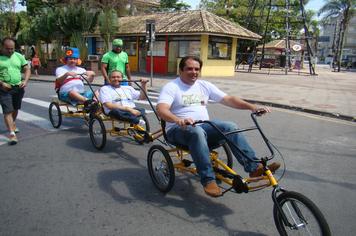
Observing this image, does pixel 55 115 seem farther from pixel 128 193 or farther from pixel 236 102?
pixel 236 102

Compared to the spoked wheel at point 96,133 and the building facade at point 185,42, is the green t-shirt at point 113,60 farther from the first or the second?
the building facade at point 185,42

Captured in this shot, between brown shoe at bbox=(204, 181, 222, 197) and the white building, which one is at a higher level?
the white building

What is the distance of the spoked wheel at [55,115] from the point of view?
709 centimetres

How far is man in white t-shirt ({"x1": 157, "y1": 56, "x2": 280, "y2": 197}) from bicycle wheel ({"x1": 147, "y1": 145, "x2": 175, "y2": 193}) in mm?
215

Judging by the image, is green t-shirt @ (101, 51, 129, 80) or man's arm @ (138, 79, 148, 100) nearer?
man's arm @ (138, 79, 148, 100)

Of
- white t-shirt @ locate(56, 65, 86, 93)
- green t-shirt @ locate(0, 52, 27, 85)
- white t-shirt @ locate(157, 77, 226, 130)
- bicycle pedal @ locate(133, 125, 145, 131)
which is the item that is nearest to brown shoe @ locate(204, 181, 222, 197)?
white t-shirt @ locate(157, 77, 226, 130)

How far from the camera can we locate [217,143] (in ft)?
12.7

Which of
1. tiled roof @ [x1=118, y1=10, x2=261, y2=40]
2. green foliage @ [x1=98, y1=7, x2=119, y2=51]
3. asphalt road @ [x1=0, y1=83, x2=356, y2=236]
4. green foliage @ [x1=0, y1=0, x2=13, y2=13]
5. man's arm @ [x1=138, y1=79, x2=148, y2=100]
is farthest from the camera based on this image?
green foliage @ [x1=0, y1=0, x2=13, y2=13]

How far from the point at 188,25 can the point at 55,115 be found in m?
15.6

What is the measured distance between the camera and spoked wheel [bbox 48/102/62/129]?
23.3 feet

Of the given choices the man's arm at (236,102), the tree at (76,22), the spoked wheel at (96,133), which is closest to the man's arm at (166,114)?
the man's arm at (236,102)

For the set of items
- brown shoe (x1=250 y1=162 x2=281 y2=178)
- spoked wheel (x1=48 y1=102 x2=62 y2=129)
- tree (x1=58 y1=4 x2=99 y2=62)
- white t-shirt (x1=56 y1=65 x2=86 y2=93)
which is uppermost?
tree (x1=58 y1=4 x2=99 y2=62)

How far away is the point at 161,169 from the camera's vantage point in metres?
4.15

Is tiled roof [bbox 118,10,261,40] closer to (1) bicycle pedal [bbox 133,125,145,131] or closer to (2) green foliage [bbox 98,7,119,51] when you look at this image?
(2) green foliage [bbox 98,7,119,51]
